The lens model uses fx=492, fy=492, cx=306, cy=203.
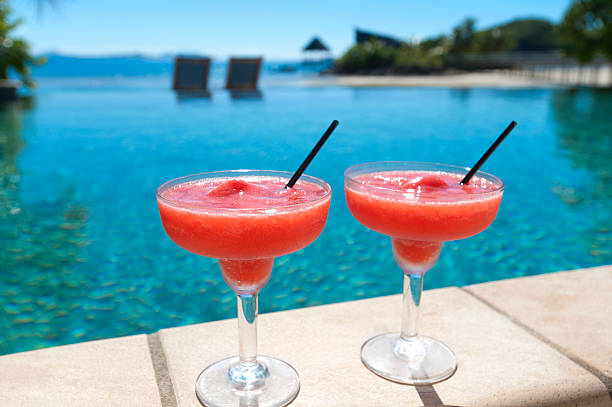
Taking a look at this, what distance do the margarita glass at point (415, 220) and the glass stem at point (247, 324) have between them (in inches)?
16.2

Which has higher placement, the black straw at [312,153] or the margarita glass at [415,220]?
the black straw at [312,153]

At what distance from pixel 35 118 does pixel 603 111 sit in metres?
15.2

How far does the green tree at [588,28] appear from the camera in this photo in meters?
23.7

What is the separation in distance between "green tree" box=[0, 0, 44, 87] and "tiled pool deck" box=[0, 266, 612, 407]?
2062 centimetres

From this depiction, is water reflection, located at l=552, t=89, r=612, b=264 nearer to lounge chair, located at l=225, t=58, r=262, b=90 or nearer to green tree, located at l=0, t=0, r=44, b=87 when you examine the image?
lounge chair, located at l=225, t=58, r=262, b=90

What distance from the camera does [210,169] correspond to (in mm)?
7410

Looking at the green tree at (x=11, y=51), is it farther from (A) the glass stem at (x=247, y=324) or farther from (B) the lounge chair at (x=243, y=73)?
(A) the glass stem at (x=247, y=324)

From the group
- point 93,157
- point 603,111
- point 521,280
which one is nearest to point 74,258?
point 521,280

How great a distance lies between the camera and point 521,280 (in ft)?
7.56

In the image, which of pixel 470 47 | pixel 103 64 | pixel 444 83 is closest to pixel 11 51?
pixel 444 83

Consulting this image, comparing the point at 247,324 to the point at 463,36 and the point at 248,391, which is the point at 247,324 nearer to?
the point at 248,391

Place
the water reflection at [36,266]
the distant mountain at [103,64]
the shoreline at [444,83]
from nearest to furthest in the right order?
1. the water reflection at [36,266]
2. the shoreline at [444,83]
3. the distant mountain at [103,64]

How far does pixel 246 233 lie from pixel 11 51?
70.4ft

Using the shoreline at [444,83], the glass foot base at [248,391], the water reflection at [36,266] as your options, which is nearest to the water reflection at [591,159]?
the glass foot base at [248,391]
